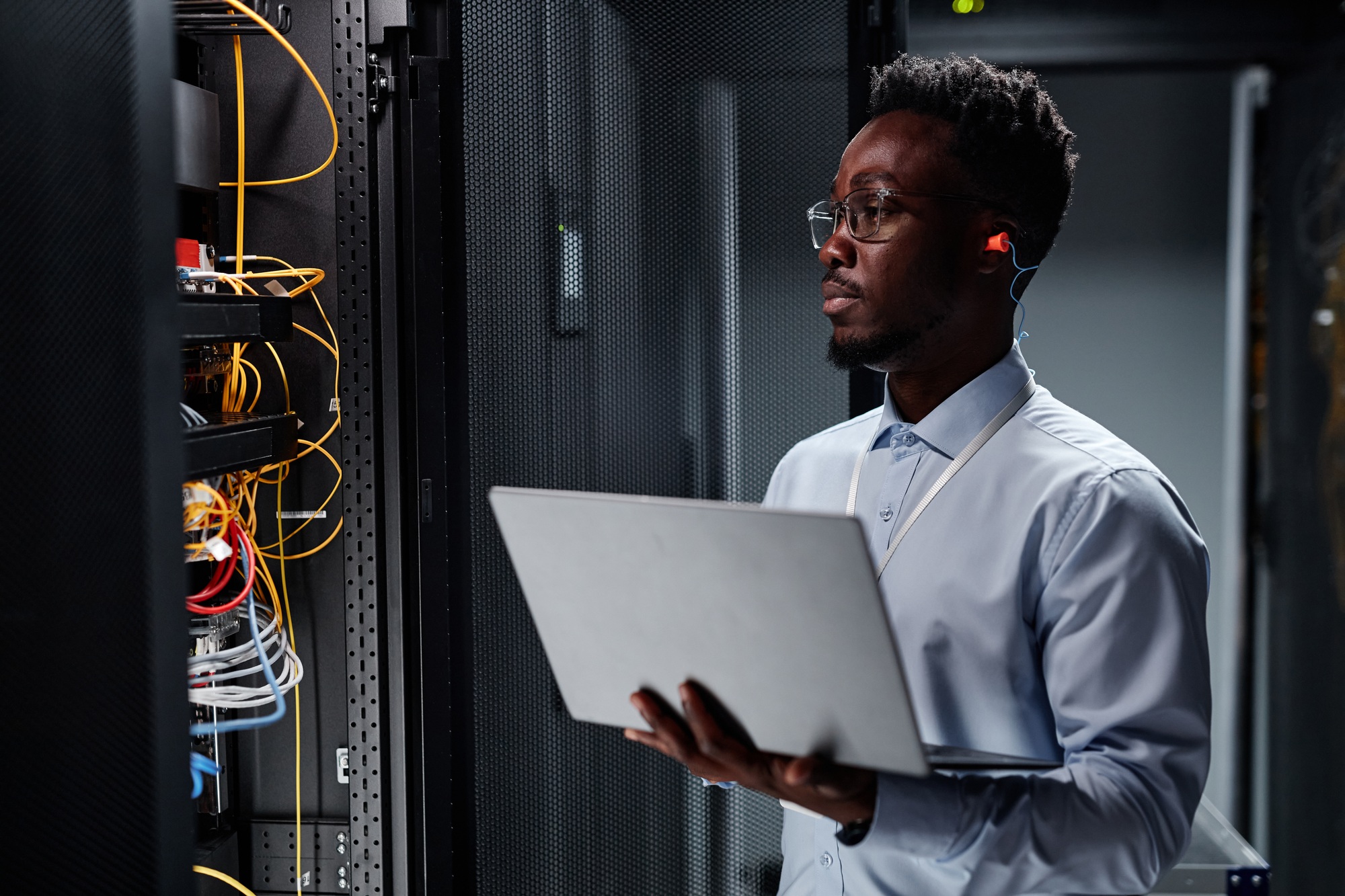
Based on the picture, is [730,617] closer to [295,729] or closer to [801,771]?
[801,771]

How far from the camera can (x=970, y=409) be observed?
1097 millimetres

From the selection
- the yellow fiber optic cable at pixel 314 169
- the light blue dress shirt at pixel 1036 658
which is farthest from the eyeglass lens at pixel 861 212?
the yellow fiber optic cable at pixel 314 169

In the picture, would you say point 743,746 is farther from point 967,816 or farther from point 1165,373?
point 1165,373

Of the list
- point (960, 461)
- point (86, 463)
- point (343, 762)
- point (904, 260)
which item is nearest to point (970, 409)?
point (960, 461)

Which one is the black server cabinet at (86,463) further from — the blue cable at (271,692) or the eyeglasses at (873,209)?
the eyeglasses at (873,209)

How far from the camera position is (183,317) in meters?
1.01

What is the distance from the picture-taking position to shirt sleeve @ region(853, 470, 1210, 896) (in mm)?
816

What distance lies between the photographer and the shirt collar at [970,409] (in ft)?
3.58

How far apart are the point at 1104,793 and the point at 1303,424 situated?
7.19 feet

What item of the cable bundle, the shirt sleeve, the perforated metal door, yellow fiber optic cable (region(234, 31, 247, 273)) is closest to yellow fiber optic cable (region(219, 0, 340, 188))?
yellow fiber optic cable (region(234, 31, 247, 273))

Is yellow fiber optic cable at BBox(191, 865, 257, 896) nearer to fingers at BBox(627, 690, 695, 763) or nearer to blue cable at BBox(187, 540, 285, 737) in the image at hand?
blue cable at BBox(187, 540, 285, 737)

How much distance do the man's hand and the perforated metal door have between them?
65 cm

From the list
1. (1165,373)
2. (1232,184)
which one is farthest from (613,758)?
(1232,184)

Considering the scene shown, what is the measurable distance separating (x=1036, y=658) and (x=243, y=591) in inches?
38.1
